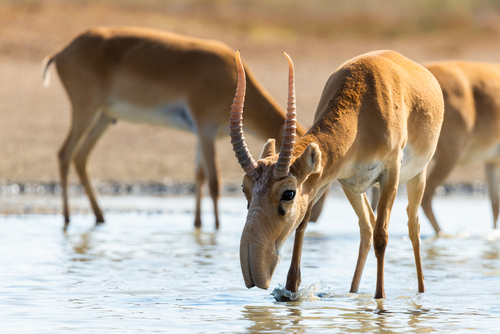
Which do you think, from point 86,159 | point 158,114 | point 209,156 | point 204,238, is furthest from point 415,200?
point 86,159

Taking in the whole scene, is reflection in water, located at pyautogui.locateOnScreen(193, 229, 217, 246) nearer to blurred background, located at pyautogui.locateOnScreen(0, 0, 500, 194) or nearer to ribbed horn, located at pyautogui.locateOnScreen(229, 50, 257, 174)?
ribbed horn, located at pyautogui.locateOnScreen(229, 50, 257, 174)

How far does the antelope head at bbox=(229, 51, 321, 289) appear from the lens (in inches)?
182

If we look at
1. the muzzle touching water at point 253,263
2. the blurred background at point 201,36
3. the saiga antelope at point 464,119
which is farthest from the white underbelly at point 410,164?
the blurred background at point 201,36

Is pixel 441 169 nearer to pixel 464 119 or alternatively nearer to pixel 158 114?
pixel 464 119

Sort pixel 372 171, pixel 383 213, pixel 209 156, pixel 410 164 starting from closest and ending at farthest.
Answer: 1. pixel 372 171
2. pixel 383 213
3. pixel 410 164
4. pixel 209 156

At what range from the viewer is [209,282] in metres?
6.36

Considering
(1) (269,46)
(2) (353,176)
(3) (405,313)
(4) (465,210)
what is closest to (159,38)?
(4) (465,210)

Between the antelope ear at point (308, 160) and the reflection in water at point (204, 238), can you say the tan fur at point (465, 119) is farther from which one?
the antelope ear at point (308, 160)

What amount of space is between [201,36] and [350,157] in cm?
3092

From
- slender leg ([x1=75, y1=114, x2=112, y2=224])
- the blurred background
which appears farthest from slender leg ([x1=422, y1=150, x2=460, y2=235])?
the blurred background

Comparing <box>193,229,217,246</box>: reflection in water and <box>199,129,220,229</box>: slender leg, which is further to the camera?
<box>199,129,220,229</box>: slender leg

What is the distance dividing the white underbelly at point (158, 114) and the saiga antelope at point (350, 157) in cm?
478

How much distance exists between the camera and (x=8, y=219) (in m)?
10.5

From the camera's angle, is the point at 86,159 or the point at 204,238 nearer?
the point at 204,238
